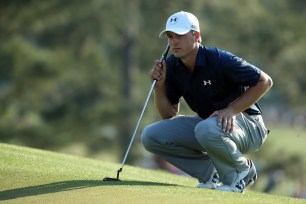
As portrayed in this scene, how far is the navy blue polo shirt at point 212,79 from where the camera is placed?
673 cm

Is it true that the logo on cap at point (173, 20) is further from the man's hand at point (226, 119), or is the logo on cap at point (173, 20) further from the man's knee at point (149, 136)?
the man's knee at point (149, 136)

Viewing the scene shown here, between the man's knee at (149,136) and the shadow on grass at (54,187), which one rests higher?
the man's knee at (149,136)

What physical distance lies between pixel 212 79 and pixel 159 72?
52 centimetres

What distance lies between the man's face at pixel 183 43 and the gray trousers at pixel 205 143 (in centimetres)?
61

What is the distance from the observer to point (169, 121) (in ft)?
24.0

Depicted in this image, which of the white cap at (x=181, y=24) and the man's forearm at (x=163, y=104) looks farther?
the man's forearm at (x=163, y=104)

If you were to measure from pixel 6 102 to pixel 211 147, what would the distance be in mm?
20651

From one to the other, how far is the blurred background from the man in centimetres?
1834

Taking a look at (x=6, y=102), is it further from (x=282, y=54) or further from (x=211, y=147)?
(x=211, y=147)

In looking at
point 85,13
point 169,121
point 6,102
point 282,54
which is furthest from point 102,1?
point 169,121

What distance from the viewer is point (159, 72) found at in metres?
7.08

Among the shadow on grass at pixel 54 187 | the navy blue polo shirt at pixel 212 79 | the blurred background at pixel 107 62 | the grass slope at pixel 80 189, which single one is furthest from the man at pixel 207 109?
the blurred background at pixel 107 62

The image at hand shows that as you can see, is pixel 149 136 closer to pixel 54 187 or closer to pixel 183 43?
pixel 183 43

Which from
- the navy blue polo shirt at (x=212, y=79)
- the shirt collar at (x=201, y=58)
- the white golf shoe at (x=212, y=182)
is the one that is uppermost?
the shirt collar at (x=201, y=58)
